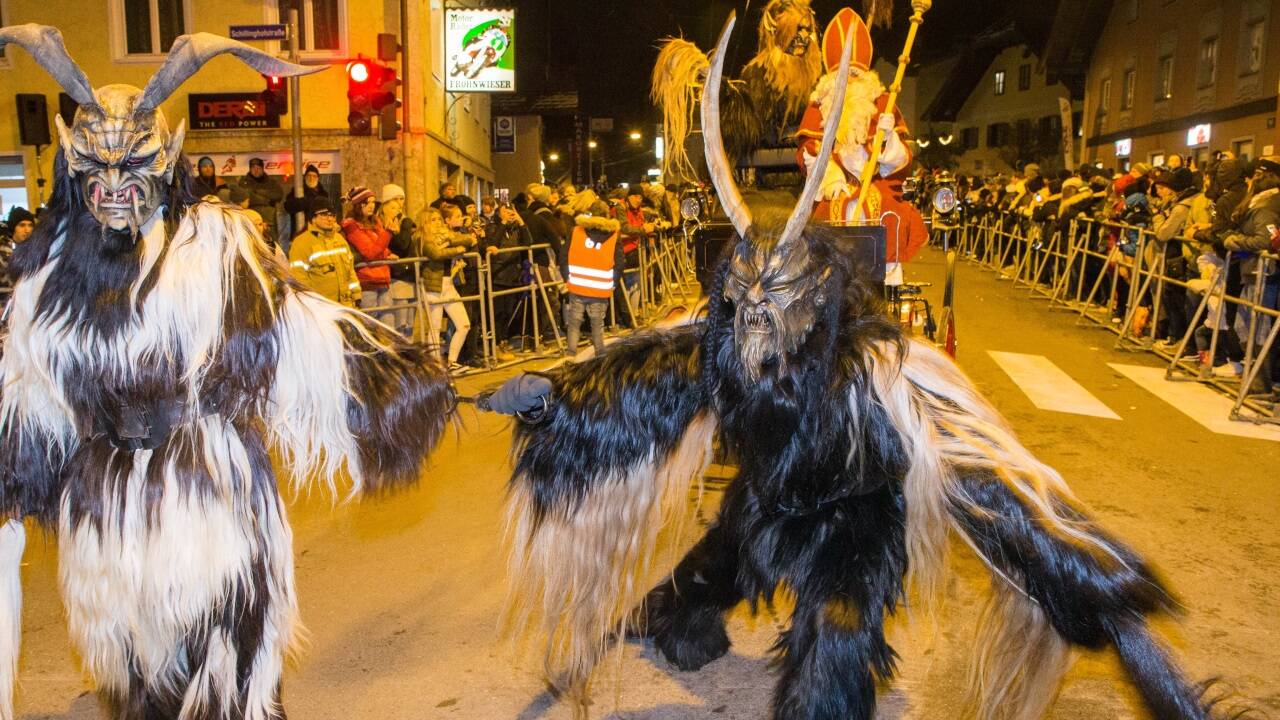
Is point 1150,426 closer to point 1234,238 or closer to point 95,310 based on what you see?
point 1234,238

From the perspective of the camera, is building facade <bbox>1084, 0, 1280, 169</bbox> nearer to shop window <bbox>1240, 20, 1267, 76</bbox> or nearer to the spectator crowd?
shop window <bbox>1240, 20, 1267, 76</bbox>

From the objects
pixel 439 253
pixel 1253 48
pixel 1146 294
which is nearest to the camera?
pixel 439 253

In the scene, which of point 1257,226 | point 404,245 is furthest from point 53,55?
point 1257,226

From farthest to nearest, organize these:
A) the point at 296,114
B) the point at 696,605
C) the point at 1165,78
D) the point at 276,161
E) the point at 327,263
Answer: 1. the point at 1165,78
2. the point at 276,161
3. the point at 296,114
4. the point at 327,263
5. the point at 696,605

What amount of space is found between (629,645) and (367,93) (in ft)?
33.2

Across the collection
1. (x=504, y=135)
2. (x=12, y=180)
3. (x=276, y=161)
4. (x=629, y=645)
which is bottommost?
(x=629, y=645)

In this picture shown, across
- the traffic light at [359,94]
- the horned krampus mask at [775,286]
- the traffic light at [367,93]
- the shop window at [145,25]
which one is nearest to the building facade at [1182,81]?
the traffic light at [367,93]

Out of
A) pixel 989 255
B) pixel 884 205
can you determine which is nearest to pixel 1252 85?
pixel 989 255

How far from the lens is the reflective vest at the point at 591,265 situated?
10953 mm

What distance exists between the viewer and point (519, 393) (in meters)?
→ 3.43

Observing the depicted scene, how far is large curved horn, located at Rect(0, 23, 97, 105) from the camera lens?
2.93 metres

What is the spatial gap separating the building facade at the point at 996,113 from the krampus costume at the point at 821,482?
131 feet

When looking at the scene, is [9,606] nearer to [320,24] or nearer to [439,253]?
[439,253]

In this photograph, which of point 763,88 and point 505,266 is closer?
point 763,88
